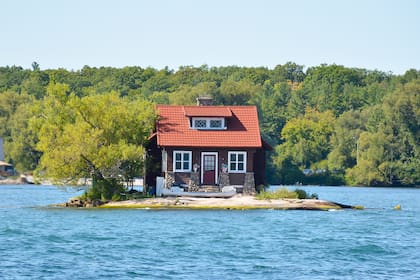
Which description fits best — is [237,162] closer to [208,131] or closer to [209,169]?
[209,169]

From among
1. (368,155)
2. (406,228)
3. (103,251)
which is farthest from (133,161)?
(368,155)

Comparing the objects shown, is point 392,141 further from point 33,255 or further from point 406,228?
point 33,255

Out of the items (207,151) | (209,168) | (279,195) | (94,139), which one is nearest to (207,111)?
(207,151)

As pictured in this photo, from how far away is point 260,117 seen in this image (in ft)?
390

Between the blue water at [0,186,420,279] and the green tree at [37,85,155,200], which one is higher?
the green tree at [37,85,155,200]

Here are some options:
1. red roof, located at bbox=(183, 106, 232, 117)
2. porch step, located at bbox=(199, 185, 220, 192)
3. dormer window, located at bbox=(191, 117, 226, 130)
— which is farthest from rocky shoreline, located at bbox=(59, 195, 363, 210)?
red roof, located at bbox=(183, 106, 232, 117)

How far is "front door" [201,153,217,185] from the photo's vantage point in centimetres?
5716

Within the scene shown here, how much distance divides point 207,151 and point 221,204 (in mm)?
4668

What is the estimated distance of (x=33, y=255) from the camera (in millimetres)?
34062

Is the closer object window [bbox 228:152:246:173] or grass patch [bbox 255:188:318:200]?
grass patch [bbox 255:188:318:200]

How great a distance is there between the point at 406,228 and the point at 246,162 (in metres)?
12.5

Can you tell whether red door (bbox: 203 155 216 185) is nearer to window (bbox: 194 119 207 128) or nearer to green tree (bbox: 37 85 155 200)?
window (bbox: 194 119 207 128)

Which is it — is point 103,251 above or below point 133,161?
below

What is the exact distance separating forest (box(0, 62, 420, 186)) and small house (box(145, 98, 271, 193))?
156 centimetres
